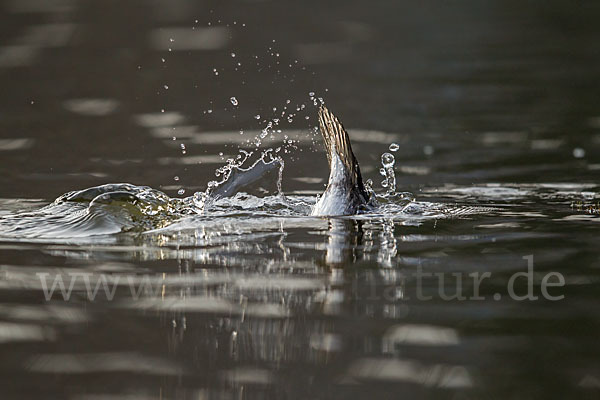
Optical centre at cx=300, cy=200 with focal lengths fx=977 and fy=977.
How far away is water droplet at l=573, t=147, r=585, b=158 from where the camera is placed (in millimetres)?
9578

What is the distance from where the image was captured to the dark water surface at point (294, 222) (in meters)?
3.59

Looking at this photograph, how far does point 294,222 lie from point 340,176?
453 millimetres

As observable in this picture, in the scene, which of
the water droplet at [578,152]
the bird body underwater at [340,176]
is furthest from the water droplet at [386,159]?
the bird body underwater at [340,176]

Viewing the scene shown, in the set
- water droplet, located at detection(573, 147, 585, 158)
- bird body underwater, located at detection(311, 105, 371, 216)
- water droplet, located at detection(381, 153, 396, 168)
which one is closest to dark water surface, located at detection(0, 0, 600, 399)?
water droplet, located at detection(573, 147, 585, 158)

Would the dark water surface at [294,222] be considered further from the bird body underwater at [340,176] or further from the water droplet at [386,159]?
the bird body underwater at [340,176]

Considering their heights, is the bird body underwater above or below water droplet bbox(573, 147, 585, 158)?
below

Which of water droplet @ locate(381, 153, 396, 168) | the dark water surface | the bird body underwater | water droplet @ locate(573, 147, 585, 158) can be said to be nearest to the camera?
the dark water surface

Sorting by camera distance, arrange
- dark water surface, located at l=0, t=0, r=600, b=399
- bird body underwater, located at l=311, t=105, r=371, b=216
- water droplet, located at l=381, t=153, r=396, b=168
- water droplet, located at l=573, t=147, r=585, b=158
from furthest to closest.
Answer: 1. water droplet, located at l=573, t=147, r=585, b=158
2. water droplet, located at l=381, t=153, r=396, b=168
3. bird body underwater, located at l=311, t=105, r=371, b=216
4. dark water surface, located at l=0, t=0, r=600, b=399

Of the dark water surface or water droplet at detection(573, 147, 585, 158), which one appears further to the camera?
water droplet at detection(573, 147, 585, 158)

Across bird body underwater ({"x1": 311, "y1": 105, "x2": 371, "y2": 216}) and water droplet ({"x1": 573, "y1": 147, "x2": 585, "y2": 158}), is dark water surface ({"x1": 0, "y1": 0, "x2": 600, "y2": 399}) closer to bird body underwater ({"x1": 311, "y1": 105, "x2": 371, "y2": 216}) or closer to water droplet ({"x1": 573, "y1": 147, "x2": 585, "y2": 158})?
water droplet ({"x1": 573, "y1": 147, "x2": 585, "y2": 158})

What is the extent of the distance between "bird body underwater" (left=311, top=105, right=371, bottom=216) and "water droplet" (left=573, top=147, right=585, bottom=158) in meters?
3.64

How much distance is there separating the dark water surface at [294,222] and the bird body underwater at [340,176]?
0.29m

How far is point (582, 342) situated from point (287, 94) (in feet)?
30.9

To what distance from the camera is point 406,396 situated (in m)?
3.24
